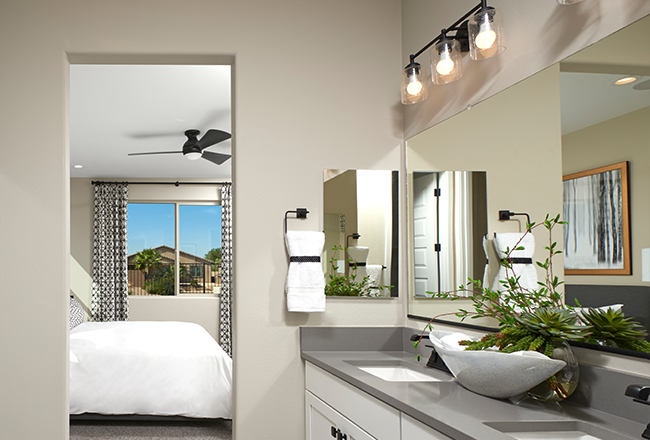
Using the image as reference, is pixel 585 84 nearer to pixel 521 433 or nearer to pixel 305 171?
pixel 521 433

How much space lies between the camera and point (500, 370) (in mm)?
1388

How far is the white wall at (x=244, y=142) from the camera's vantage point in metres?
2.28

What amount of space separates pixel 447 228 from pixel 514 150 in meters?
0.55

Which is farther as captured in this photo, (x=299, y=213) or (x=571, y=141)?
(x=299, y=213)

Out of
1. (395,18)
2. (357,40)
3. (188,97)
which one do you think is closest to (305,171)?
(357,40)

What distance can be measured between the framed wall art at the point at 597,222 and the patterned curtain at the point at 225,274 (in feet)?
20.2

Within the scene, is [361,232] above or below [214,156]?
below

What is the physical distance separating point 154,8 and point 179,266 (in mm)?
5612

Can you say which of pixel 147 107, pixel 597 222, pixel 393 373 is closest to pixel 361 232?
pixel 393 373

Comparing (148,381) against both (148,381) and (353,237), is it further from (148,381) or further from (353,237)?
(353,237)

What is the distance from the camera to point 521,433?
1.23 meters

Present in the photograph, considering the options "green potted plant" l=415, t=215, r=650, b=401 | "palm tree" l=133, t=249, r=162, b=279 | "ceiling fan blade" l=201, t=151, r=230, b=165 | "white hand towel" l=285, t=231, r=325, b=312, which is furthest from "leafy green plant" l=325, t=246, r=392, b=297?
"palm tree" l=133, t=249, r=162, b=279

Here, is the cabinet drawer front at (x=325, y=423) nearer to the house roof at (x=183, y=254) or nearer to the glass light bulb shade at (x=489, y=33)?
the glass light bulb shade at (x=489, y=33)

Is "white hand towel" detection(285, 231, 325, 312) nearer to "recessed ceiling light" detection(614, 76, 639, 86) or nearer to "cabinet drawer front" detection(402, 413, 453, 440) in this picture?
"cabinet drawer front" detection(402, 413, 453, 440)
